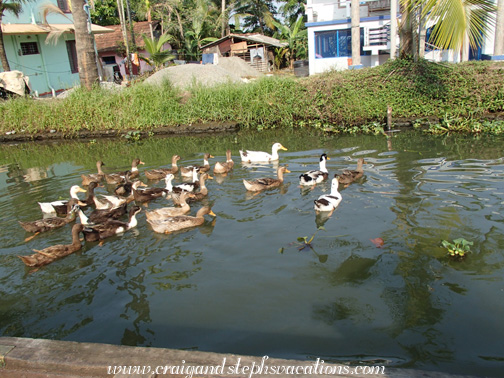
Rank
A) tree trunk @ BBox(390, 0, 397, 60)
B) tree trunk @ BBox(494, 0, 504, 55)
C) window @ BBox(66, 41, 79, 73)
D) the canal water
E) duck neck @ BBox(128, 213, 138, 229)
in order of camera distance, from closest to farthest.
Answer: the canal water, duck neck @ BBox(128, 213, 138, 229), tree trunk @ BBox(494, 0, 504, 55), tree trunk @ BBox(390, 0, 397, 60), window @ BBox(66, 41, 79, 73)

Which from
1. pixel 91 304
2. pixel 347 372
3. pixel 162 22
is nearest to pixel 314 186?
pixel 91 304

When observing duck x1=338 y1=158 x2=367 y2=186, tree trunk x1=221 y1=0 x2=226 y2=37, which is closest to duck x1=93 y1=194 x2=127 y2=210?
duck x1=338 y1=158 x2=367 y2=186

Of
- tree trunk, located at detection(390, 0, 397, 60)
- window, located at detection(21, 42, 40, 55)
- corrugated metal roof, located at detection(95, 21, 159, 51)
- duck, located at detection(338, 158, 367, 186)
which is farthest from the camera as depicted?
corrugated metal roof, located at detection(95, 21, 159, 51)

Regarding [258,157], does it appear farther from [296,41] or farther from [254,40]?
[296,41]

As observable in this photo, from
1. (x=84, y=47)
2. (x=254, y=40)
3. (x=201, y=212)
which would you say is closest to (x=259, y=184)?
(x=201, y=212)

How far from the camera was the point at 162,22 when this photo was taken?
41031mm

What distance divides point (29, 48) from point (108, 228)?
27817 mm

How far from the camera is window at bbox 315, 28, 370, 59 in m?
29.4

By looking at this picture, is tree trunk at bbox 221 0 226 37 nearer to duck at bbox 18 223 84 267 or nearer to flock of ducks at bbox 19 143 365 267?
flock of ducks at bbox 19 143 365 267

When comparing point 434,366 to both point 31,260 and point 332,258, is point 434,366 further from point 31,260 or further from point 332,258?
point 31,260

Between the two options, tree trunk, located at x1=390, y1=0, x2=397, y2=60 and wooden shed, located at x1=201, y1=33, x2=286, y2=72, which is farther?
wooden shed, located at x1=201, y1=33, x2=286, y2=72

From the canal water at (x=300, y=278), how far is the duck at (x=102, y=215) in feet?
1.89

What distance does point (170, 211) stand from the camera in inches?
371

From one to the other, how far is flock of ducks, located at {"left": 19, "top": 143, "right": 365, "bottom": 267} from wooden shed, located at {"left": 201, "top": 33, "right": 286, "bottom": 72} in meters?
28.3
